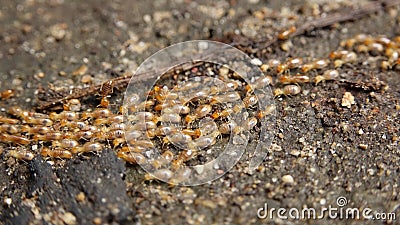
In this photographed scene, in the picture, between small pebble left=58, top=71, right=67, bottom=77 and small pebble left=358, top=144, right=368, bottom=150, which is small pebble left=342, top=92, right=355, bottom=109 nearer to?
small pebble left=358, top=144, right=368, bottom=150

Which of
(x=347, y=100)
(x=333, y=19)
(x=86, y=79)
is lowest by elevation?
(x=347, y=100)

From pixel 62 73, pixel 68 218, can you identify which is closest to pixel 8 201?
pixel 68 218

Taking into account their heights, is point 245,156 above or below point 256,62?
below

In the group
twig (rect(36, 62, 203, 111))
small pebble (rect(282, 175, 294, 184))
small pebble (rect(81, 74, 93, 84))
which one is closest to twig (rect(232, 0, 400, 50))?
twig (rect(36, 62, 203, 111))

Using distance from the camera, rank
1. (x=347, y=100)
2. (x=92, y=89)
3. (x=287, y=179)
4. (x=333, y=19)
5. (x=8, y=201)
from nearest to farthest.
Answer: (x=287, y=179) → (x=8, y=201) → (x=347, y=100) → (x=92, y=89) → (x=333, y=19)

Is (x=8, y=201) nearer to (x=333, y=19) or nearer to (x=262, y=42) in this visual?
(x=262, y=42)

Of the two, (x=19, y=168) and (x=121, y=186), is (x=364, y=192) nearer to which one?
(x=121, y=186)

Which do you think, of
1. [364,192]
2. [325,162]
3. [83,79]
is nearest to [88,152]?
[83,79]

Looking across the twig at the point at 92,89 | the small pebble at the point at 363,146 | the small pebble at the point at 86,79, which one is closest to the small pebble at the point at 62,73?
the small pebble at the point at 86,79
